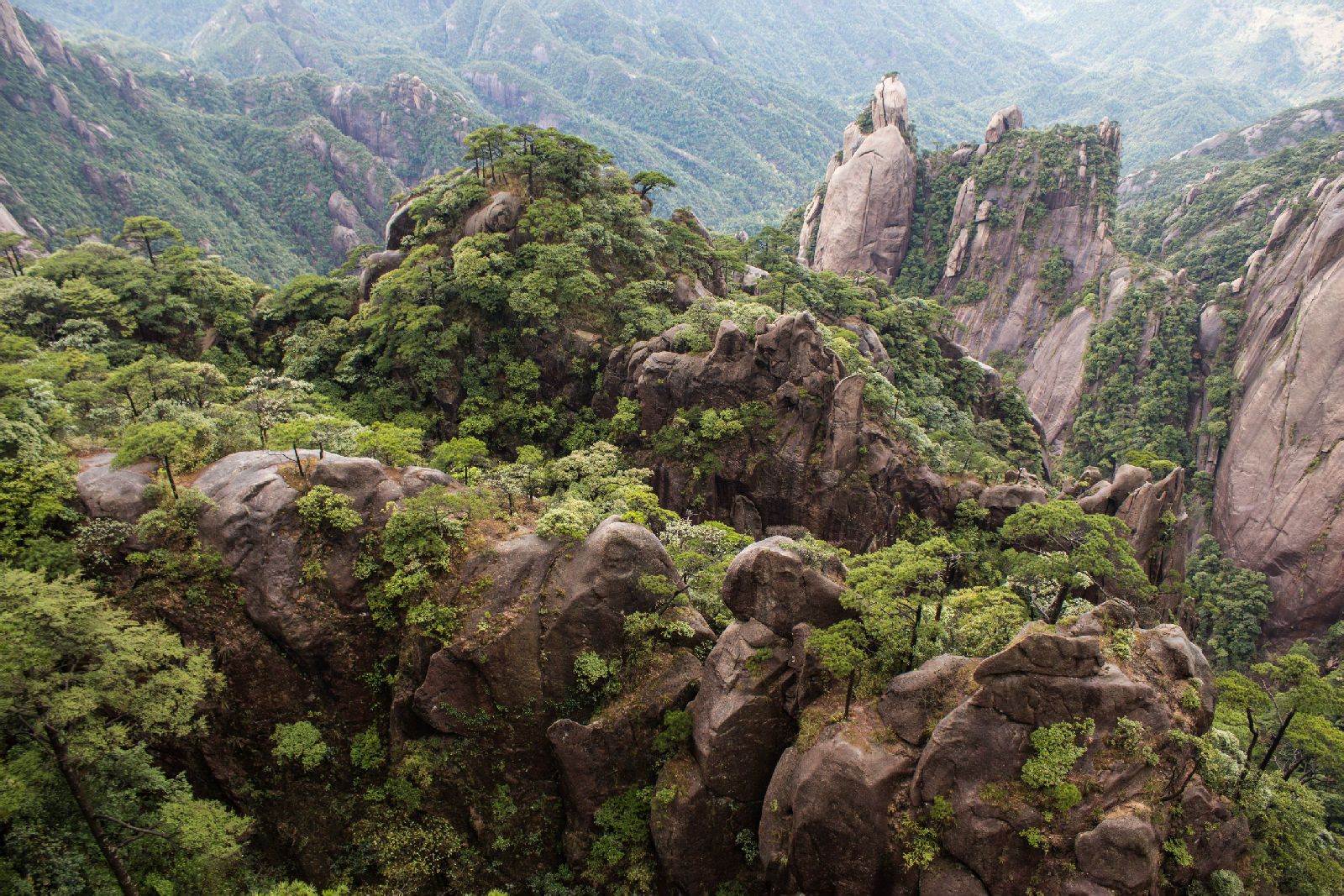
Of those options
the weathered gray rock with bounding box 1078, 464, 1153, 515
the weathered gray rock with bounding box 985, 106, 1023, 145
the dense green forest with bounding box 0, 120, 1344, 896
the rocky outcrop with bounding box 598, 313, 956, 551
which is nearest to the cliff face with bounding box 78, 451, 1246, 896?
the dense green forest with bounding box 0, 120, 1344, 896

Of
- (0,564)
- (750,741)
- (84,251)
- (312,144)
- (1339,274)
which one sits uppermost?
(1339,274)

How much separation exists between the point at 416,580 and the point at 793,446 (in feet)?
74.8

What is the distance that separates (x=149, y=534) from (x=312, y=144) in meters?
167

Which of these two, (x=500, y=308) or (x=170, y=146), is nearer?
(x=500, y=308)

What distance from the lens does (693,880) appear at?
22.4m

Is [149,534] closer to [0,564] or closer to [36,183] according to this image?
[0,564]

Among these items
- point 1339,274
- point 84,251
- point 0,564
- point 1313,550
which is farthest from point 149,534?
point 1339,274

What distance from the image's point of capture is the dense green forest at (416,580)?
61.9ft

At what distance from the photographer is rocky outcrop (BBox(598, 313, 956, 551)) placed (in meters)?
39.2

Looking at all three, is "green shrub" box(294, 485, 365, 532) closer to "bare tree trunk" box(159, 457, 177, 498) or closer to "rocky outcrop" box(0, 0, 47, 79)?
"bare tree trunk" box(159, 457, 177, 498)

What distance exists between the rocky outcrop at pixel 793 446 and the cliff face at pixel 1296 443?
4346 cm

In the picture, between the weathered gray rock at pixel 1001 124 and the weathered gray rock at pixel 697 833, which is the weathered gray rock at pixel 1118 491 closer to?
the weathered gray rock at pixel 697 833

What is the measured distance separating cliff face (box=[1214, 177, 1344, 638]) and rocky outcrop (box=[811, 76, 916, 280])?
48930mm

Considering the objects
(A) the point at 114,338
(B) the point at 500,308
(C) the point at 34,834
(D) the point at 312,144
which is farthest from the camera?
(D) the point at 312,144
